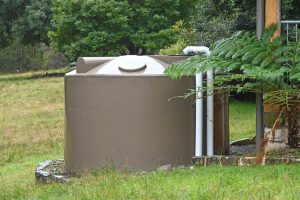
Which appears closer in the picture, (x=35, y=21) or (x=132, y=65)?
(x=132, y=65)

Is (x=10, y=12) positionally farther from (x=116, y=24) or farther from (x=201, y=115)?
(x=201, y=115)

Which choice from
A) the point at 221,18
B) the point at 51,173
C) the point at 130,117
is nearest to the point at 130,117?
the point at 130,117

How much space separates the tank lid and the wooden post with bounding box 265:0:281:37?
59.7 inches

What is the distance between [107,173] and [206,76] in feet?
7.15

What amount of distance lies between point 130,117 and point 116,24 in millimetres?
27010

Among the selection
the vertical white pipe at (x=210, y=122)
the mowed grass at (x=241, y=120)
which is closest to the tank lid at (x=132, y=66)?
the vertical white pipe at (x=210, y=122)

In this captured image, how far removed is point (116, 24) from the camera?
34375 millimetres

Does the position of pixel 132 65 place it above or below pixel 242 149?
above

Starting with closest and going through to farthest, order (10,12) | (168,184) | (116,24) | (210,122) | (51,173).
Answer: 1. (168,184)
2. (210,122)
3. (51,173)
4. (116,24)
5. (10,12)

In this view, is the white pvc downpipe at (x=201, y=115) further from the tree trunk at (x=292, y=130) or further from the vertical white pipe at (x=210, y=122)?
the tree trunk at (x=292, y=130)

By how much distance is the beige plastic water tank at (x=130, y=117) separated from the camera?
25.6ft

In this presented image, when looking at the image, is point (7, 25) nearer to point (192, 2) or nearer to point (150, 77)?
point (192, 2)

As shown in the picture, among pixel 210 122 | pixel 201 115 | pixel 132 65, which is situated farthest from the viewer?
pixel 210 122

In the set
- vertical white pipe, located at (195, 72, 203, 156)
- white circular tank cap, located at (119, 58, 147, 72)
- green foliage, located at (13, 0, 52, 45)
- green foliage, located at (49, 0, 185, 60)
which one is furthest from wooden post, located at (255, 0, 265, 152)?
green foliage, located at (13, 0, 52, 45)
